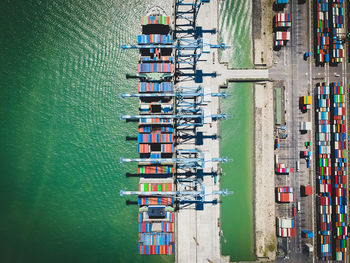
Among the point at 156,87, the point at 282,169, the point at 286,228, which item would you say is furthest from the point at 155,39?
the point at 286,228

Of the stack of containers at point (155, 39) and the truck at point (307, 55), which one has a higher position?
the stack of containers at point (155, 39)

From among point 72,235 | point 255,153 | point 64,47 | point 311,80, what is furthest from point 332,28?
point 72,235

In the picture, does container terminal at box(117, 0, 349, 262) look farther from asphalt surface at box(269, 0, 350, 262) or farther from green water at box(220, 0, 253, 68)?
green water at box(220, 0, 253, 68)

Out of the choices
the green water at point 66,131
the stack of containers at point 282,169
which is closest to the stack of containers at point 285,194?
the stack of containers at point 282,169

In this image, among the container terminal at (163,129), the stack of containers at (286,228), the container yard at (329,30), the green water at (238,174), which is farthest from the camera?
the green water at (238,174)

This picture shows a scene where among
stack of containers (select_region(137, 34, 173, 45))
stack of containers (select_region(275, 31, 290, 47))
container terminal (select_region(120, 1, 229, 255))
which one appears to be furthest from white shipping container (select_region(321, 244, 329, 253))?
stack of containers (select_region(137, 34, 173, 45))

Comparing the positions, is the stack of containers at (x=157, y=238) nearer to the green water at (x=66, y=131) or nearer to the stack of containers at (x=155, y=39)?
the green water at (x=66, y=131)

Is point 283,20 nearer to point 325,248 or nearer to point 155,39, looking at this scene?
point 155,39

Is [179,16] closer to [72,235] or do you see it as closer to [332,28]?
[332,28]
